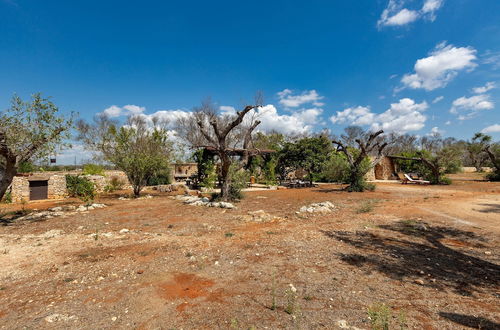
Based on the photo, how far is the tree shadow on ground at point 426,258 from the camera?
3719 mm

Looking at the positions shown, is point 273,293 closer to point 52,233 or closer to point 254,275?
point 254,275

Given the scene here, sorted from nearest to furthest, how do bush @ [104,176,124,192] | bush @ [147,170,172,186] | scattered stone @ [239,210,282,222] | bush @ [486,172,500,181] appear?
scattered stone @ [239,210,282,222]
bush @ [104,176,124,192]
bush @ [486,172,500,181]
bush @ [147,170,172,186]

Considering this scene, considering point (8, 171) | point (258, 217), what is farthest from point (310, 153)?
point (8, 171)

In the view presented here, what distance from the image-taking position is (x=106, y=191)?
1884 cm

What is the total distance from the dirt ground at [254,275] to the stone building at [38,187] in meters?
11.5

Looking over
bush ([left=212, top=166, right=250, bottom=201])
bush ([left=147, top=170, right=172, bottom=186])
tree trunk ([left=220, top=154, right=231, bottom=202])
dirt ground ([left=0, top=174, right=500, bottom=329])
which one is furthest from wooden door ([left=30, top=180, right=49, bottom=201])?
tree trunk ([left=220, top=154, right=231, bottom=202])

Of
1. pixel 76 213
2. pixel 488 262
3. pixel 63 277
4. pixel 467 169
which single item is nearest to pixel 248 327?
pixel 63 277

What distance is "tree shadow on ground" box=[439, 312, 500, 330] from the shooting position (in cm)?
261

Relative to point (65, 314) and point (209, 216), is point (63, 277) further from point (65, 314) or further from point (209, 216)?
point (209, 216)

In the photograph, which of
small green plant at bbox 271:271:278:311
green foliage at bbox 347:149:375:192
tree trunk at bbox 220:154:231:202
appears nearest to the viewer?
small green plant at bbox 271:271:278:311

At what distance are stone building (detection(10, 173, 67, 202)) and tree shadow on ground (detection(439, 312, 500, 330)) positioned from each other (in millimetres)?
21702

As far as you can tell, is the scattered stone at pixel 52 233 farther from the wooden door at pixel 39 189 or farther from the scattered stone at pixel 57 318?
the wooden door at pixel 39 189

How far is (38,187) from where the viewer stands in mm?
16594

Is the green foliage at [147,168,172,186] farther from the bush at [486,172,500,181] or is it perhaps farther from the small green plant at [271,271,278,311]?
the bush at [486,172,500,181]
